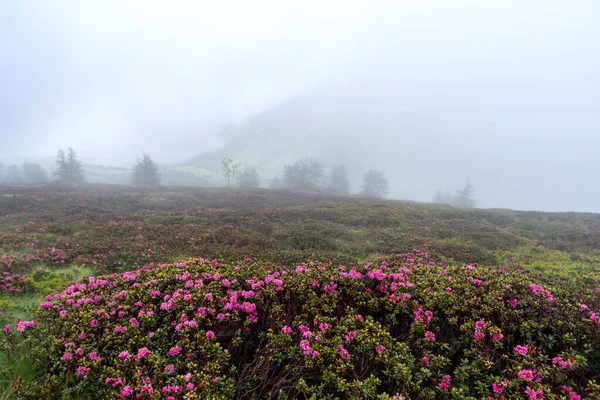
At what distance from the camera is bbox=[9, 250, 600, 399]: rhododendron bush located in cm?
304

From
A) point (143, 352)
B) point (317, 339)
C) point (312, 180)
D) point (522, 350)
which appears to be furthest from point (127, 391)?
point (312, 180)

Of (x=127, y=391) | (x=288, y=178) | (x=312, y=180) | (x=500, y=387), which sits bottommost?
(x=127, y=391)

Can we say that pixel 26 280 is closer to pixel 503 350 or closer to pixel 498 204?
pixel 503 350

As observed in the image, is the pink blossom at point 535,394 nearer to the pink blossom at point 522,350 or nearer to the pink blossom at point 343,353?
the pink blossom at point 522,350

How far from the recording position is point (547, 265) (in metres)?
11.3

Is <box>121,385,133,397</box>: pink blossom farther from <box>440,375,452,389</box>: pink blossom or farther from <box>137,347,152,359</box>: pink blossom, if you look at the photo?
Result: <box>440,375,452,389</box>: pink blossom

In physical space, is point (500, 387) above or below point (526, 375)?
below

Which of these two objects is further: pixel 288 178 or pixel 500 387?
pixel 288 178

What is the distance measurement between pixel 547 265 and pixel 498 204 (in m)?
212

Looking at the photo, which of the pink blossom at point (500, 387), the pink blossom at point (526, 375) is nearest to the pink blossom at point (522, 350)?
the pink blossom at point (526, 375)

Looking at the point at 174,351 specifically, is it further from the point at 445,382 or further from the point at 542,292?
the point at 542,292

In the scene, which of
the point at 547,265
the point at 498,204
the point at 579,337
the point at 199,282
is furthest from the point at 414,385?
the point at 498,204

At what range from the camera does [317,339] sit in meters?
3.52

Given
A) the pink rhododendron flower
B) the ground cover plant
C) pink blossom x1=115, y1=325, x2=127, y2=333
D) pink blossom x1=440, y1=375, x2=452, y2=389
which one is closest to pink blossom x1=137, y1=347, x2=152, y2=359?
the ground cover plant
